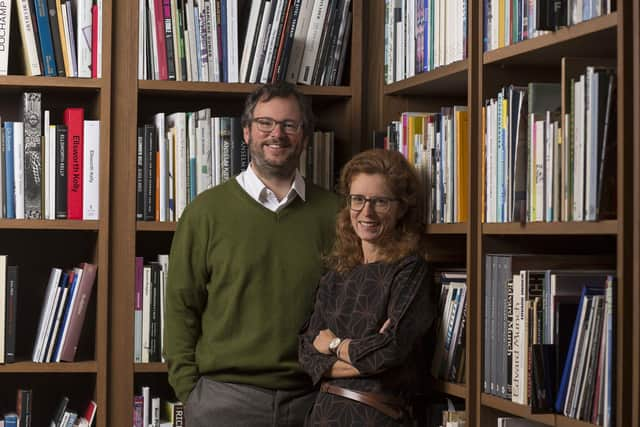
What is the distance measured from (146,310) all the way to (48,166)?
55cm

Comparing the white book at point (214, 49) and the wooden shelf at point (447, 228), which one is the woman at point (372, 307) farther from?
the white book at point (214, 49)

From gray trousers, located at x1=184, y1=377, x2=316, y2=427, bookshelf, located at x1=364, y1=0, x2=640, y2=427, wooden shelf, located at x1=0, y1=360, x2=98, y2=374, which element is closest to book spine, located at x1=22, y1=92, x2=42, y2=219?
wooden shelf, located at x1=0, y1=360, x2=98, y2=374

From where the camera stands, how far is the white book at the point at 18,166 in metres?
3.06

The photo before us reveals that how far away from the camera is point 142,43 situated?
3121 millimetres

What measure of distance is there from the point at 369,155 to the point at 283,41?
26.4 inches

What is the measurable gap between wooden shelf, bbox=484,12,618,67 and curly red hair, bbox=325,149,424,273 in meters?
0.40

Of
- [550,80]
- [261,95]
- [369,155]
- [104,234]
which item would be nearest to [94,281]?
[104,234]

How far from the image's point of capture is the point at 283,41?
320 centimetres

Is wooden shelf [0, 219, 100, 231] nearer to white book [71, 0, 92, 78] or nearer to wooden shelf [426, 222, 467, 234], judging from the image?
white book [71, 0, 92, 78]

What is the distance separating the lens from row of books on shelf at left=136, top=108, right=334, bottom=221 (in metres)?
3.13

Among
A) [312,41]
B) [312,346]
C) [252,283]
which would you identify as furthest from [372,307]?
[312,41]

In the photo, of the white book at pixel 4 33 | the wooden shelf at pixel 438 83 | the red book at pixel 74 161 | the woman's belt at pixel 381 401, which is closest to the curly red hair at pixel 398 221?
the wooden shelf at pixel 438 83

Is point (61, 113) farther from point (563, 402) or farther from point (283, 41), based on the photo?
point (563, 402)

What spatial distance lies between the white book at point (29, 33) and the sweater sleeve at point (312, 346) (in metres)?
1.14
